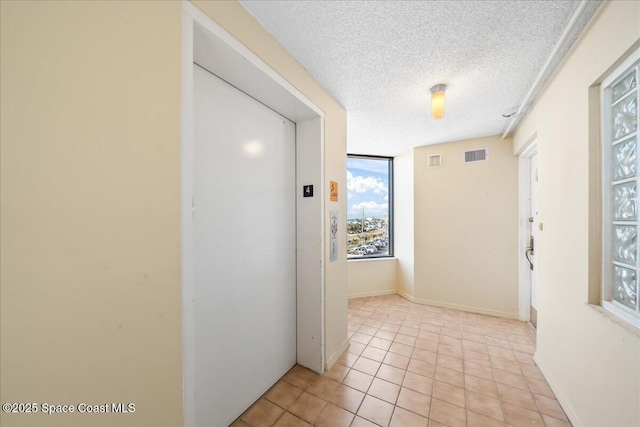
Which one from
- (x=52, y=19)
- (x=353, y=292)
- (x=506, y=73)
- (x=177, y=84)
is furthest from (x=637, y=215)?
(x=353, y=292)

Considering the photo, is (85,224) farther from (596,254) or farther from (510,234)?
(510,234)

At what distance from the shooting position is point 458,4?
119 cm

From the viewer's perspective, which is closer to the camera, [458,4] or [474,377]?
[458,4]

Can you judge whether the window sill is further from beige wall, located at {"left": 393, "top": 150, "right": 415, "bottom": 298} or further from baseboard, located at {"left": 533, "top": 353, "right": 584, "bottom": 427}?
beige wall, located at {"left": 393, "top": 150, "right": 415, "bottom": 298}

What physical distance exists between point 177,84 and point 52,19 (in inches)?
12.9

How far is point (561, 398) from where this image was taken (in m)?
1.60

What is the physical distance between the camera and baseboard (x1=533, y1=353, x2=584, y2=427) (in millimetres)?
1424

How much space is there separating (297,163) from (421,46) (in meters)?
1.20

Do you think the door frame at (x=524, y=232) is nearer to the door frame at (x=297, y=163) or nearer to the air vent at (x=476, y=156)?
the air vent at (x=476, y=156)

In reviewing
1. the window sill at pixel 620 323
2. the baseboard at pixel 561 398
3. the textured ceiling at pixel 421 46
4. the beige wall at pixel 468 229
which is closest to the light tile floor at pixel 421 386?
the baseboard at pixel 561 398

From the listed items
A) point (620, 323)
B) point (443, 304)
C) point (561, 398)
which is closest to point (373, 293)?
point (443, 304)

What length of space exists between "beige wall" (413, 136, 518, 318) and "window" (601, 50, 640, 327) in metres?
1.94

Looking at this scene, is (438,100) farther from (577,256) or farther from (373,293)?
(373,293)

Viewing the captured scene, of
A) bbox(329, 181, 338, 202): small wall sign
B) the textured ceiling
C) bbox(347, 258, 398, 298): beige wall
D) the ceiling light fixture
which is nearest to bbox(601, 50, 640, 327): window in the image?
the textured ceiling
